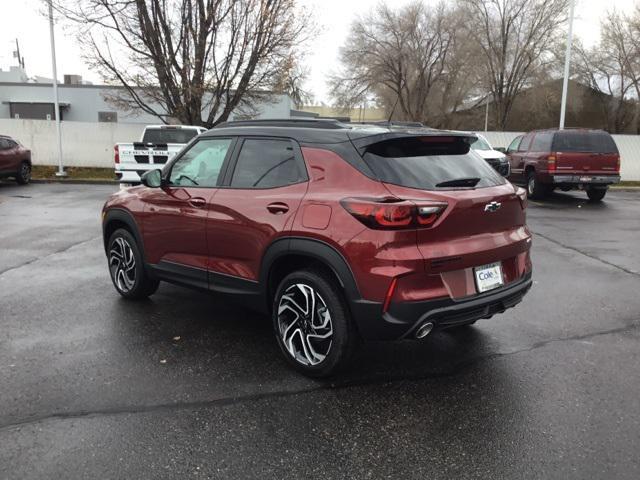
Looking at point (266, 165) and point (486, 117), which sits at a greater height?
point (486, 117)

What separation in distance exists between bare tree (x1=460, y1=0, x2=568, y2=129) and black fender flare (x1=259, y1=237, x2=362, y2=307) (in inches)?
1525

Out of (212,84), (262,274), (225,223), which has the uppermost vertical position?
(212,84)

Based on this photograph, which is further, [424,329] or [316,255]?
[316,255]

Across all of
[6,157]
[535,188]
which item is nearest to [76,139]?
[6,157]

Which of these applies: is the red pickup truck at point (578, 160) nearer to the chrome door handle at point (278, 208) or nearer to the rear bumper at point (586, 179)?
the rear bumper at point (586, 179)

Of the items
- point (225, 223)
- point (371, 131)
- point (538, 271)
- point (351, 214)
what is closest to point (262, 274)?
point (225, 223)

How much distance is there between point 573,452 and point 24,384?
3.47 meters

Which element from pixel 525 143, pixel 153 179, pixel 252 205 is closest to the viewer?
pixel 252 205

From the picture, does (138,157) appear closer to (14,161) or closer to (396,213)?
(14,161)

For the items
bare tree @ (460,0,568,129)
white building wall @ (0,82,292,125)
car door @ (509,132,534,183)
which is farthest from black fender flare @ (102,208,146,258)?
bare tree @ (460,0,568,129)

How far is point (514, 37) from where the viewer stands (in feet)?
126

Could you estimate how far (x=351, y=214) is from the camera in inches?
135

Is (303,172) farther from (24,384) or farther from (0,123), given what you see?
(0,123)

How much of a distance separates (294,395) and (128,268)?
275 cm
